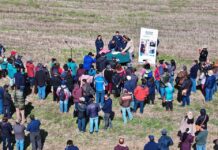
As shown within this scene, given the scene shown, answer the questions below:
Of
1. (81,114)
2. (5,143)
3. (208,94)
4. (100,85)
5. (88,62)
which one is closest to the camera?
(5,143)

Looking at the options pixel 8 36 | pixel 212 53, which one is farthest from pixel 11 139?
pixel 212 53

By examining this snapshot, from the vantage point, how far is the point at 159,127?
22.7 metres

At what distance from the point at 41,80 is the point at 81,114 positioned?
3.43 metres

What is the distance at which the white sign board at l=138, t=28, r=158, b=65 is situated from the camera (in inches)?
1109

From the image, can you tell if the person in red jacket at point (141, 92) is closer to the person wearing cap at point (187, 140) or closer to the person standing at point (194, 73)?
the person standing at point (194, 73)

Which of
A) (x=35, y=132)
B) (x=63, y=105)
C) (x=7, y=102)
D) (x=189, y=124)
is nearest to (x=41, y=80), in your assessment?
(x=63, y=105)

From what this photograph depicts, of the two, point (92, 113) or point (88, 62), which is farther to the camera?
point (88, 62)

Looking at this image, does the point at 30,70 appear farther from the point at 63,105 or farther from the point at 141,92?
the point at 141,92

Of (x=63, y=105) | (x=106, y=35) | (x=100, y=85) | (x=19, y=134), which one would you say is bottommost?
(x=19, y=134)

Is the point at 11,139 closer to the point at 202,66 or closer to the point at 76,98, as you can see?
the point at 76,98

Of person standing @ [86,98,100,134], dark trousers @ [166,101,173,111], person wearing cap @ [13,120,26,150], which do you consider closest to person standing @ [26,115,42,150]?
person wearing cap @ [13,120,26,150]

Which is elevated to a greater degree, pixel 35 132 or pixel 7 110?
pixel 7 110

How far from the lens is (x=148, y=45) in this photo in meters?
28.6

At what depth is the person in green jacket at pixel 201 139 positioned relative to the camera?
768 inches
